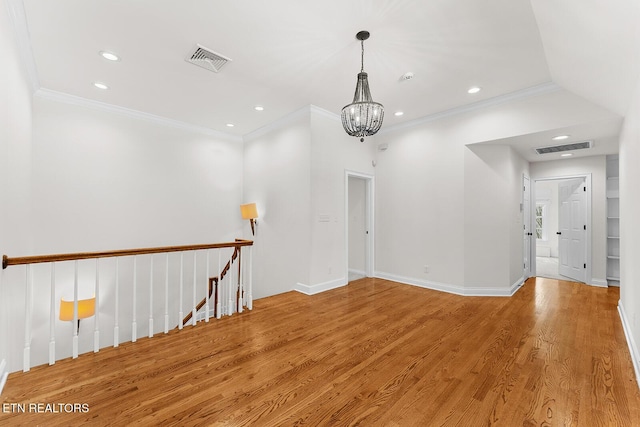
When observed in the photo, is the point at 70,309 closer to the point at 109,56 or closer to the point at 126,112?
the point at 126,112

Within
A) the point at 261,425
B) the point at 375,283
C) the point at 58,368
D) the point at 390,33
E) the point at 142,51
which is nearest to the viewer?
the point at 261,425

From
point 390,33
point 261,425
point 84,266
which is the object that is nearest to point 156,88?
point 84,266

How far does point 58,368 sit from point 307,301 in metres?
2.76

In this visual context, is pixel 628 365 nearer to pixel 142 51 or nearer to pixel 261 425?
pixel 261 425

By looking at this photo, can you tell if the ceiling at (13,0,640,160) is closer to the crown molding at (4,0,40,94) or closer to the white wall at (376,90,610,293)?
the crown molding at (4,0,40,94)

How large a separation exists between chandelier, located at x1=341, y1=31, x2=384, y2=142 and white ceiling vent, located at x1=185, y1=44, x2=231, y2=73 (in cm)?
159

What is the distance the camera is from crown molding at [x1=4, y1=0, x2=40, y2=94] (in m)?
2.35

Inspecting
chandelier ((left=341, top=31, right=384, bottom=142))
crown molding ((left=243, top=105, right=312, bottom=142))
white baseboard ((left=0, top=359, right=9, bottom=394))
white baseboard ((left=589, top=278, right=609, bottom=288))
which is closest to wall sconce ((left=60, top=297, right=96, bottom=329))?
white baseboard ((left=0, top=359, right=9, bottom=394))

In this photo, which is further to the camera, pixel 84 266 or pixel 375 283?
pixel 375 283

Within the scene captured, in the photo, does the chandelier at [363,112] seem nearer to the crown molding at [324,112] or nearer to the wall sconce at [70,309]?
the crown molding at [324,112]

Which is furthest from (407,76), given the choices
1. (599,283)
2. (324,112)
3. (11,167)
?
(599,283)

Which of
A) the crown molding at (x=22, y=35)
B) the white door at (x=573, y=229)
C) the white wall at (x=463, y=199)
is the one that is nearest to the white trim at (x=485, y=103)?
the white wall at (x=463, y=199)

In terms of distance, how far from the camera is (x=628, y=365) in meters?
2.43

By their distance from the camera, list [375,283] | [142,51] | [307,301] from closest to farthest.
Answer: [142,51], [307,301], [375,283]
